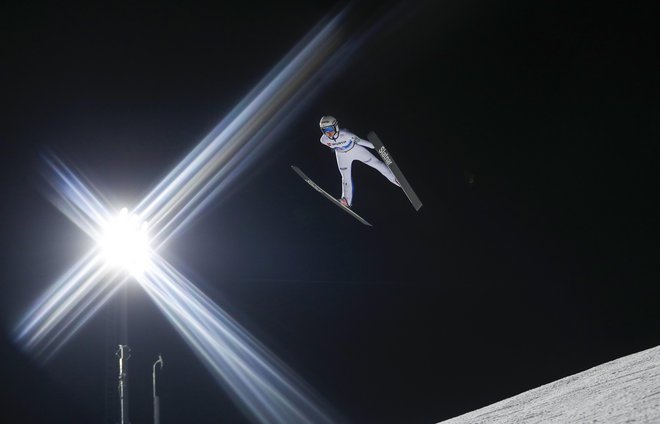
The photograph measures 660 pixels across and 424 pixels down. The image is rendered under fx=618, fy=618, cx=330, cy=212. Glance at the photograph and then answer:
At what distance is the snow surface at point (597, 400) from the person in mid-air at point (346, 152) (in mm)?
2446

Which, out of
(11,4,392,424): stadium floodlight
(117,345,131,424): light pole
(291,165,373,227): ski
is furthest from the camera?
(291,165,373,227): ski

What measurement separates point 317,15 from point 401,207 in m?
1.98

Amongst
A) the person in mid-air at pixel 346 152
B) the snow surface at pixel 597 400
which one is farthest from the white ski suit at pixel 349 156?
the snow surface at pixel 597 400

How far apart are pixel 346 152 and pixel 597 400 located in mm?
3371

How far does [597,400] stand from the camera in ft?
9.21

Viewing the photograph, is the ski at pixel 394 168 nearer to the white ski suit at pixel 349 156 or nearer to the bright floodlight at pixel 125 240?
the white ski suit at pixel 349 156

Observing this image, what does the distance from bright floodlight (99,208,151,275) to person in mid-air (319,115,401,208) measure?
177 cm

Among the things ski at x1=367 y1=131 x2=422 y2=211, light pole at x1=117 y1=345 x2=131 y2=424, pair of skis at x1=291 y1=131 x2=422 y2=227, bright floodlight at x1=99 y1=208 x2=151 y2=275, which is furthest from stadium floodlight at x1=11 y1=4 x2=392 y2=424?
light pole at x1=117 y1=345 x2=131 y2=424

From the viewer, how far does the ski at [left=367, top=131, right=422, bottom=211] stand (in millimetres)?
5383

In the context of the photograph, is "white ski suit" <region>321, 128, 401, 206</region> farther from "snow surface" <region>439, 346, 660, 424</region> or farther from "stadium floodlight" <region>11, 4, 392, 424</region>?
"snow surface" <region>439, 346, 660, 424</region>

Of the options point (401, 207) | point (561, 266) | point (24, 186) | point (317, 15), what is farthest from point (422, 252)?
point (24, 186)

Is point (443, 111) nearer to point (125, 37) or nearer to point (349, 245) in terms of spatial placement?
point (349, 245)

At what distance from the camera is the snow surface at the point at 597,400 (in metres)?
2.32

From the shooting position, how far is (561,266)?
5.81m
